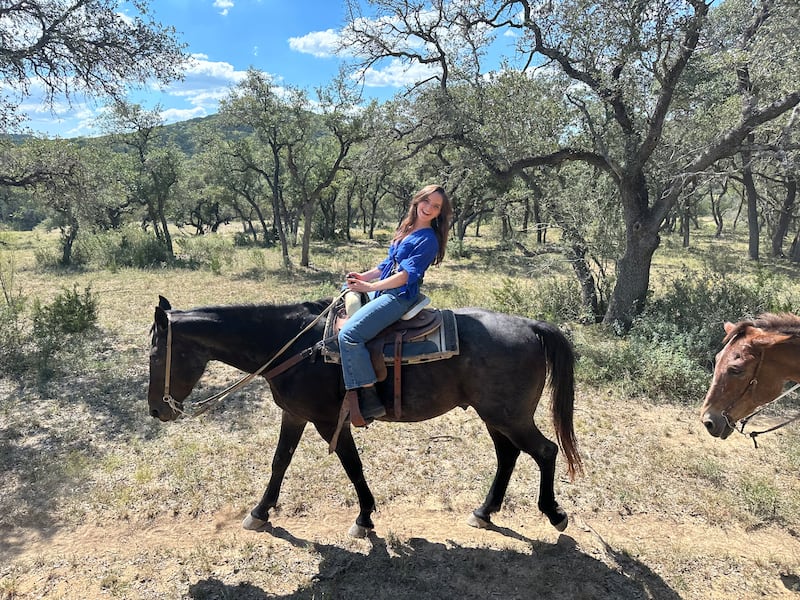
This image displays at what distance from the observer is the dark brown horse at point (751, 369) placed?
9.63 ft

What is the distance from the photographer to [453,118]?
10227 mm

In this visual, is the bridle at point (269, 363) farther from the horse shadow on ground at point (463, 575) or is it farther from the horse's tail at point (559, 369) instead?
the horse's tail at point (559, 369)

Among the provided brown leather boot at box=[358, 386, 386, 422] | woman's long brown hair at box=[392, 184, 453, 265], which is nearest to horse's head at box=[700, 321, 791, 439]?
woman's long brown hair at box=[392, 184, 453, 265]

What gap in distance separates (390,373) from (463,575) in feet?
5.34

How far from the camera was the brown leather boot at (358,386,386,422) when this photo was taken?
11.1 feet

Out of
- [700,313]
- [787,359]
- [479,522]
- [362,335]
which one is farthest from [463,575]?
[700,313]

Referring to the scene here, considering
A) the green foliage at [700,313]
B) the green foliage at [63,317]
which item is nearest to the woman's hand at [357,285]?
the green foliage at [700,313]

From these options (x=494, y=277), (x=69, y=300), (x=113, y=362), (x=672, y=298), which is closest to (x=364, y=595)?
(x=113, y=362)

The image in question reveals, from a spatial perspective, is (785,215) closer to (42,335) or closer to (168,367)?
(168,367)

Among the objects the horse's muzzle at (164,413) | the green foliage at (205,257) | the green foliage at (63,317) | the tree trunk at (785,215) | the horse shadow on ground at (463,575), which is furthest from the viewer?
the tree trunk at (785,215)

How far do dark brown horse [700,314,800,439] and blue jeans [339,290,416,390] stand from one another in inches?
90.5

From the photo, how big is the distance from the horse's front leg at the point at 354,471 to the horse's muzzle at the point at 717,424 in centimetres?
260

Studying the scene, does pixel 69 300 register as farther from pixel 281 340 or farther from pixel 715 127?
pixel 715 127

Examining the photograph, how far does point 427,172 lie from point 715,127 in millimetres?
17574
